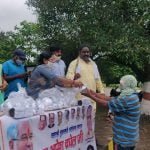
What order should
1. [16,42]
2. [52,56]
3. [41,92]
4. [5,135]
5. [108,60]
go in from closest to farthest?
1. [5,135]
2. [41,92]
3. [52,56]
4. [108,60]
5. [16,42]

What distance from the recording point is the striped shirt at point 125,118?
5.92 metres

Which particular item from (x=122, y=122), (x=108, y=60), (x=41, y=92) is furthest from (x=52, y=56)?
(x=108, y=60)

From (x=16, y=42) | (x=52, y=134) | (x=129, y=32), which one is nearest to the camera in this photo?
(x=52, y=134)

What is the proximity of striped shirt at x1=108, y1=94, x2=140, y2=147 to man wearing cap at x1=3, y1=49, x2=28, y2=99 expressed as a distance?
2215 millimetres

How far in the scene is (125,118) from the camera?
19.7 ft

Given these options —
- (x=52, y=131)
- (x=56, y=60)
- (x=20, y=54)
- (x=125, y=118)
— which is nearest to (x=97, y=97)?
(x=125, y=118)

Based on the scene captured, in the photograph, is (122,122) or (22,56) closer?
(122,122)

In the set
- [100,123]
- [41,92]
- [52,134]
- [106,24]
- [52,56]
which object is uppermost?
[106,24]

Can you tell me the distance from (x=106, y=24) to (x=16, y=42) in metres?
17.7

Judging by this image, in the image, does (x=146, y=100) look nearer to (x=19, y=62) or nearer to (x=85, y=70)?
(x=85, y=70)

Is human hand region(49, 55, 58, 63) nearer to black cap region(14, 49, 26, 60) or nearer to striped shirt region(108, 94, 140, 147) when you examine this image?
black cap region(14, 49, 26, 60)

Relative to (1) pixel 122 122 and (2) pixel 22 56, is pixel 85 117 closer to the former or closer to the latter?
(1) pixel 122 122

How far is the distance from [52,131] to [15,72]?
241 centimetres

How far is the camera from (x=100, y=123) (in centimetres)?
1220
